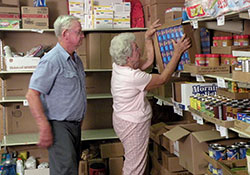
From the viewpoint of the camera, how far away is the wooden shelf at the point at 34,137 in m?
3.93

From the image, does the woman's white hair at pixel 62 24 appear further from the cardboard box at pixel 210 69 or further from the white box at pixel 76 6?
the white box at pixel 76 6

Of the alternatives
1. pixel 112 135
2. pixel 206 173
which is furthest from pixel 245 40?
pixel 112 135

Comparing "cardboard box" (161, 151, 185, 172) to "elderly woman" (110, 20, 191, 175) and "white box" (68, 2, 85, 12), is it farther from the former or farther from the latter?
"white box" (68, 2, 85, 12)

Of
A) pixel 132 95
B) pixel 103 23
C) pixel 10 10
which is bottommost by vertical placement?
pixel 132 95

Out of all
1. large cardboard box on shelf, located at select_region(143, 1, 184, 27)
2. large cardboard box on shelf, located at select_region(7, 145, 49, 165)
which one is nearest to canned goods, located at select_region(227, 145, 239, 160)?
large cardboard box on shelf, located at select_region(143, 1, 184, 27)

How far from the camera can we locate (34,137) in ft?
13.7

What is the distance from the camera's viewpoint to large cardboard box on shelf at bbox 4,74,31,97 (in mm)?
4309

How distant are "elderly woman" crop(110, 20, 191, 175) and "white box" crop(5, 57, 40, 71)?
1371 millimetres

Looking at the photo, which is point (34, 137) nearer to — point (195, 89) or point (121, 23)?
point (121, 23)

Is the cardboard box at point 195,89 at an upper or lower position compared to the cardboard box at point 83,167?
upper

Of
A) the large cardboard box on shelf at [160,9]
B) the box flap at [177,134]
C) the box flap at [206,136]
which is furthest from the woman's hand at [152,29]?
the box flap at [206,136]

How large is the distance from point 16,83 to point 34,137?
2.42ft

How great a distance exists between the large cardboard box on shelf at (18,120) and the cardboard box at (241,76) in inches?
119

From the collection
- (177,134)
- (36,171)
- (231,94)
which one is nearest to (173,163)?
(177,134)
